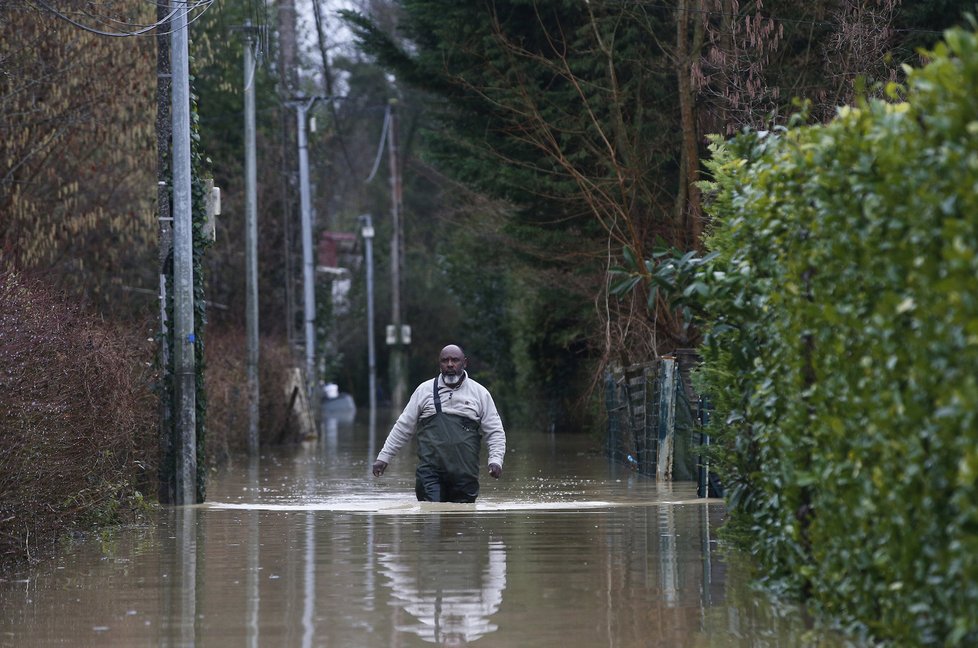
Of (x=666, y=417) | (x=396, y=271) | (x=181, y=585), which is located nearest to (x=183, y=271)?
(x=666, y=417)

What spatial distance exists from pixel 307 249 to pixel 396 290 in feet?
69.0

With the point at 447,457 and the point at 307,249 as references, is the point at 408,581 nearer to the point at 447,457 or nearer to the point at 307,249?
the point at 447,457

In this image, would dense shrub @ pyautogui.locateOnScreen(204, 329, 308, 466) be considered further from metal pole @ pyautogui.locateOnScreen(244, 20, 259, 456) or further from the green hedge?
the green hedge

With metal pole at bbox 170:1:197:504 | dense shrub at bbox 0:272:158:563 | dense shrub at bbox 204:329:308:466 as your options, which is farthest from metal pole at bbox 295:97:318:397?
dense shrub at bbox 0:272:158:563

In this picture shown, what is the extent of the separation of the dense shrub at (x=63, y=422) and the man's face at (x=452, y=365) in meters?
3.03

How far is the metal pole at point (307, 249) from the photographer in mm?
40875

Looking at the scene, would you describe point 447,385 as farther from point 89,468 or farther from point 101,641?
point 101,641

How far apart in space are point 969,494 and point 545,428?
120 ft

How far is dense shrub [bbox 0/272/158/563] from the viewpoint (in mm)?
11641

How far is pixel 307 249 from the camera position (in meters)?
42.2

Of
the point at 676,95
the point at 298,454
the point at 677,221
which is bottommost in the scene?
the point at 298,454

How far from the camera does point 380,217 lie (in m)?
83.2

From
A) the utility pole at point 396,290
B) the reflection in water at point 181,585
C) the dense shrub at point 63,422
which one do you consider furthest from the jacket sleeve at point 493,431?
the utility pole at point 396,290

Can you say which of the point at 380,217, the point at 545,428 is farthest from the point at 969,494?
the point at 380,217
